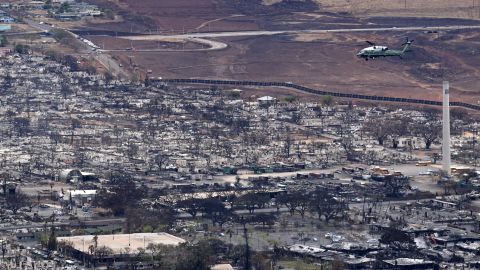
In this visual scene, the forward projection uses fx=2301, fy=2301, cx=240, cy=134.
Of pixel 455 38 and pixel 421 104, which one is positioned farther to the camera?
pixel 455 38

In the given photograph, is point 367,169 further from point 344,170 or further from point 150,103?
point 150,103

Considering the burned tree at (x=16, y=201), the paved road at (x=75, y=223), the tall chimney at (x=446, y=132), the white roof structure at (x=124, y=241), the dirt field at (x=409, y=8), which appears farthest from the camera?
the dirt field at (x=409, y=8)

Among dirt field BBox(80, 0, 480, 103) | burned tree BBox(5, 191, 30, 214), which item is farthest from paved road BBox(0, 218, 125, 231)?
dirt field BBox(80, 0, 480, 103)

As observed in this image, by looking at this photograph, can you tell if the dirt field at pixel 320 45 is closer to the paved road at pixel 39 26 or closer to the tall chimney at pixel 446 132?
the paved road at pixel 39 26

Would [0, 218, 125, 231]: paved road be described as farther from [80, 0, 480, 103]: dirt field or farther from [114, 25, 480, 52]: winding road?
[114, 25, 480, 52]: winding road

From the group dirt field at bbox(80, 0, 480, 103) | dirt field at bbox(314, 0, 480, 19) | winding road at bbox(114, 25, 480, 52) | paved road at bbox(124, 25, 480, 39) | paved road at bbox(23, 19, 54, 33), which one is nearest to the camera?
dirt field at bbox(80, 0, 480, 103)

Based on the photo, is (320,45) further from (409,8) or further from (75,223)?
(75,223)

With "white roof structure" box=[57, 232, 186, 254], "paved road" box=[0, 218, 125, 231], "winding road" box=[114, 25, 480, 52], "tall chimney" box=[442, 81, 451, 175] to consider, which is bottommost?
"white roof structure" box=[57, 232, 186, 254]

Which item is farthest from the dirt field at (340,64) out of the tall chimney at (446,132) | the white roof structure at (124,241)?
the white roof structure at (124,241)

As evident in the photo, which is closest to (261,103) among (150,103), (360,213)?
(150,103)
